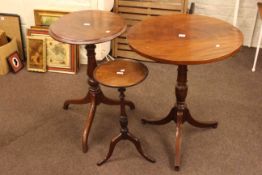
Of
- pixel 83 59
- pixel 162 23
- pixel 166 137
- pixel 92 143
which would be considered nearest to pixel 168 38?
pixel 162 23

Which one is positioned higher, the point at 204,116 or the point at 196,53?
the point at 196,53

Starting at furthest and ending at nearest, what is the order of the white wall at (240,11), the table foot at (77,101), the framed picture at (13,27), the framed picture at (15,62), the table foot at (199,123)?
the white wall at (240,11)
the framed picture at (13,27)
the framed picture at (15,62)
the table foot at (77,101)
the table foot at (199,123)

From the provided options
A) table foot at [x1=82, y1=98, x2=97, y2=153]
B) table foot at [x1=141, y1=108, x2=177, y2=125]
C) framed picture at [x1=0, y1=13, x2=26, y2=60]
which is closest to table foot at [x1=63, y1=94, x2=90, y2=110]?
table foot at [x1=82, y1=98, x2=97, y2=153]

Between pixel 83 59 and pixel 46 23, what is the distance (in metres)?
0.47

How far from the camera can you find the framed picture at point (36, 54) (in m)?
3.04

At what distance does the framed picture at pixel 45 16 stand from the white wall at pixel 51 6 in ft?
0.13

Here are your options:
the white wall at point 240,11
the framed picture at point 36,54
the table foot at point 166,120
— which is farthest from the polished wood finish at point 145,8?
the table foot at point 166,120

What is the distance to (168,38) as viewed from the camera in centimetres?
189

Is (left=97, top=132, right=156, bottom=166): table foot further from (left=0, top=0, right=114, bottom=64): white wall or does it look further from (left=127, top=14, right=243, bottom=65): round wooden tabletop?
(left=0, top=0, right=114, bottom=64): white wall

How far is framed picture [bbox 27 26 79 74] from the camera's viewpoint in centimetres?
300

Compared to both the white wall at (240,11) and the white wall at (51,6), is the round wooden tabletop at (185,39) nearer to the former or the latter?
the white wall at (51,6)

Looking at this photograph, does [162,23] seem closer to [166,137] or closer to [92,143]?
[166,137]

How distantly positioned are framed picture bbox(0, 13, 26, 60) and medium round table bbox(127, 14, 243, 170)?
1589mm

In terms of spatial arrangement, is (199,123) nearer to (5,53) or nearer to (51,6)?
(51,6)
